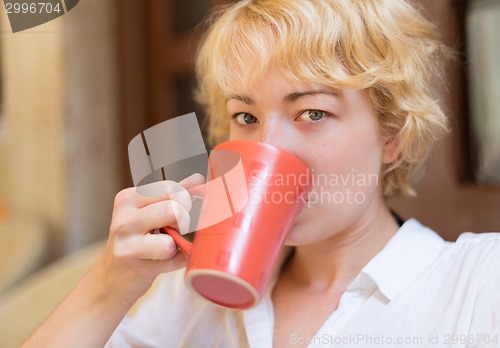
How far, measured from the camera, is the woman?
776mm

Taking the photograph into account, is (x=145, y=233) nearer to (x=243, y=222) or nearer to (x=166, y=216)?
(x=166, y=216)

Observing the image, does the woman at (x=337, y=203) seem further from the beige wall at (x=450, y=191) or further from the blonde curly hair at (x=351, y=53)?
the beige wall at (x=450, y=191)

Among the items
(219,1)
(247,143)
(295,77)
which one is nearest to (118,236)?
(247,143)

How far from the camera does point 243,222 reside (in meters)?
0.64

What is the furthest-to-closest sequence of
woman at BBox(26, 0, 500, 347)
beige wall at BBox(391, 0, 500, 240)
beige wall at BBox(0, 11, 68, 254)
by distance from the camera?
beige wall at BBox(0, 11, 68, 254) → beige wall at BBox(391, 0, 500, 240) → woman at BBox(26, 0, 500, 347)

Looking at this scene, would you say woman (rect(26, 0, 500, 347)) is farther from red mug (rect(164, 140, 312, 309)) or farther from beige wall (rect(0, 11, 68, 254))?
beige wall (rect(0, 11, 68, 254))

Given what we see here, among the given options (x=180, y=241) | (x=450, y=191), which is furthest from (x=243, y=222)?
(x=450, y=191)

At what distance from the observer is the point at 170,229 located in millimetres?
725

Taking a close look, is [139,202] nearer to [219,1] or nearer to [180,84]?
[219,1]

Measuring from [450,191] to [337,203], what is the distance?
16.3 inches

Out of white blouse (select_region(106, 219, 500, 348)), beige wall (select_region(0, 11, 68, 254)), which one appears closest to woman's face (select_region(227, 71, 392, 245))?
white blouse (select_region(106, 219, 500, 348))

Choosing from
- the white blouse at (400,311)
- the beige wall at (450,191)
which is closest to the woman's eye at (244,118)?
the white blouse at (400,311)

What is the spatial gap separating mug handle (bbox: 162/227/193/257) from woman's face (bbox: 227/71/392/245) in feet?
0.56

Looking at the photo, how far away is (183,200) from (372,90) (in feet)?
1.06
